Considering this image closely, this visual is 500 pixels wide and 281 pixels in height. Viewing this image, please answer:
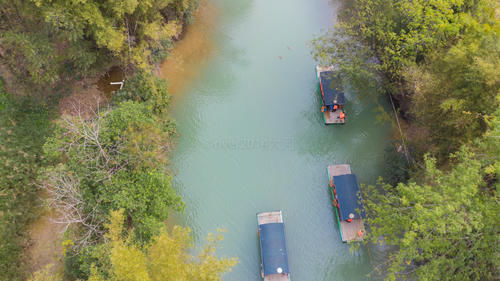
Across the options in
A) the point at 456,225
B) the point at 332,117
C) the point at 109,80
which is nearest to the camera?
the point at 456,225

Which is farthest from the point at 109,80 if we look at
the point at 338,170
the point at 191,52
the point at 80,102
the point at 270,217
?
the point at 338,170

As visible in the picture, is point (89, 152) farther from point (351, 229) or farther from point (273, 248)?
point (351, 229)

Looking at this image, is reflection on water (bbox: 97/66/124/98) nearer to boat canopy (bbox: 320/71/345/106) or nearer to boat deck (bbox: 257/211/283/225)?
boat deck (bbox: 257/211/283/225)

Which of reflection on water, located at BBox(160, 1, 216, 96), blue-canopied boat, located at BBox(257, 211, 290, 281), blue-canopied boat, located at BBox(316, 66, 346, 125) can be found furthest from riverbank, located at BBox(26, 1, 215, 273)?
blue-canopied boat, located at BBox(257, 211, 290, 281)

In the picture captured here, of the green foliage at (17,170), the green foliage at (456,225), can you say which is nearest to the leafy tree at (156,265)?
the green foliage at (17,170)

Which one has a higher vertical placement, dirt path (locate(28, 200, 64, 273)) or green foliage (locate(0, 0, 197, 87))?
green foliage (locate(0, 0, 197, 87))

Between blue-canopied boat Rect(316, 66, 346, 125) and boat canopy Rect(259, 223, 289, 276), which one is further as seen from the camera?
blue-canopied boat Rect(316, 66, 346, 125)

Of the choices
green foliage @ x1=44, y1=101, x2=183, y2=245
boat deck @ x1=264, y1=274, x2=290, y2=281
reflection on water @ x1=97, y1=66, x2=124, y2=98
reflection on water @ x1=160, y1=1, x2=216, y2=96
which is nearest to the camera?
green foliage @ x1=44, y1=101, x2=183, y2=245
